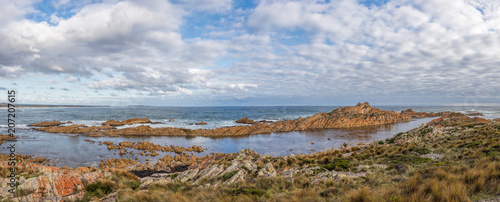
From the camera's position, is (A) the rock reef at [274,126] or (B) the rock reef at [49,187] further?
(A) the rock reef at [274,126]

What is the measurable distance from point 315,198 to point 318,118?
1932 inches

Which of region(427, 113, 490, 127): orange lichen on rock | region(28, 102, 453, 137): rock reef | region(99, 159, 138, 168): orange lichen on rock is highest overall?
region(427, 113, 490, 127): orange lichen on rock

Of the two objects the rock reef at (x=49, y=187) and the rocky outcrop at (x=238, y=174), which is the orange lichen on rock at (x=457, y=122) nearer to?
the rocky outcrop at (x=238, y=174)

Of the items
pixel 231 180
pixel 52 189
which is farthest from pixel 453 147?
pixel 52 189

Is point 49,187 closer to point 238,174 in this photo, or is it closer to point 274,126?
point 238,174

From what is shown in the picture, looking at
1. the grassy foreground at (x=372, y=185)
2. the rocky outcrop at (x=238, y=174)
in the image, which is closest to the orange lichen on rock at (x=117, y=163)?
the grassy foreground at (x=372, y=185)

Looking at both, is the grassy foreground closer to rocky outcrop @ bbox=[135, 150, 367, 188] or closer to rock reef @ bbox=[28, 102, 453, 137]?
rocky outcrop @ bbox=[135, 150, 367, 188]

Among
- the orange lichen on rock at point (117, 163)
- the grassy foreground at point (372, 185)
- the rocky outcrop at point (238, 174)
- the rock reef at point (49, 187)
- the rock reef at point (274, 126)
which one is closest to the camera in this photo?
the grassy foreground at point (372, 185)

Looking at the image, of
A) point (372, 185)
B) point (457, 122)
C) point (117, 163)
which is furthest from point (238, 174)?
point (457, 122)

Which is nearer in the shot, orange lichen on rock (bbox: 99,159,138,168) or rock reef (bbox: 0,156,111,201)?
rock reef (bbox: 0,156,111,201)

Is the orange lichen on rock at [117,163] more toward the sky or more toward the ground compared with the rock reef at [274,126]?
more toward the ground

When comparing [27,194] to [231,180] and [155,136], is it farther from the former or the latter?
[155,136]

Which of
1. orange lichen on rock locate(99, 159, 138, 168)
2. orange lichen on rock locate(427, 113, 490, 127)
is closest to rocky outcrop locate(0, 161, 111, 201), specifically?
orange lichen on rock locate(99, 159, 138, 168)

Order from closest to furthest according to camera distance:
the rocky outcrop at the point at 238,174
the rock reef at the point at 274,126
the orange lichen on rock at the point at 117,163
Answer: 1. the rocky outcrop at the point at 238,174
2. the orange lichen on rock at the point at 117,163
3. the rock reef at the point at 274,126
